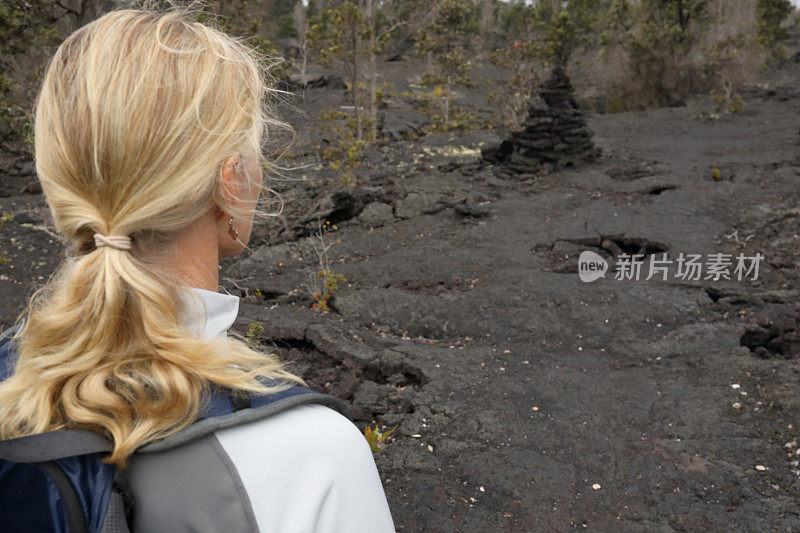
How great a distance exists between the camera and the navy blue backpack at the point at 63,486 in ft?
2.19

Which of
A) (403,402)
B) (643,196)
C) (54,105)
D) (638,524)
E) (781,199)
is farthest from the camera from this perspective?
(643,196)

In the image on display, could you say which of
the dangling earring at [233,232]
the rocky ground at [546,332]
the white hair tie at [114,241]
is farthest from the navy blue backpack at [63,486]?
the rocky ground at [546,332]

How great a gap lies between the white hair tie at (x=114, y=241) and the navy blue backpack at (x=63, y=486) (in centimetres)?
24

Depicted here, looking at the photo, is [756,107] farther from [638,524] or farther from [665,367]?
[638,524]

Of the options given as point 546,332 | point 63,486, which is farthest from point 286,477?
point 546,332

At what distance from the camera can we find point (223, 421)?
2.41ft

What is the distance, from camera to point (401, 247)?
680 cm

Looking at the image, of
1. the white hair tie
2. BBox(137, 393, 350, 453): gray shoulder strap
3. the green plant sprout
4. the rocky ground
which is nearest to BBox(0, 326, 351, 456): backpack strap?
BBox(137, 393, 350, 453): gray shoulder strap

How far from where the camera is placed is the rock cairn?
31.5 ft

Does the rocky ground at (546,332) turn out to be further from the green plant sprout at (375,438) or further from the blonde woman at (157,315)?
the blonde woman at (157,315)

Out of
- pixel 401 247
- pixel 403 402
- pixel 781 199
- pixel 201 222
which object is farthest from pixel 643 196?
pixel 201 222

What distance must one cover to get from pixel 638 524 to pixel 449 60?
1204cm

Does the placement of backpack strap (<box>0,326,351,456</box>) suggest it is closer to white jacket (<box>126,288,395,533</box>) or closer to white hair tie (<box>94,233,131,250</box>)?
white jacket (<box>126,288,395,533</box>)

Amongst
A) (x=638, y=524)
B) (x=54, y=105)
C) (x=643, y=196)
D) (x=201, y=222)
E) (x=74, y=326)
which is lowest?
(x=638, y=524)
